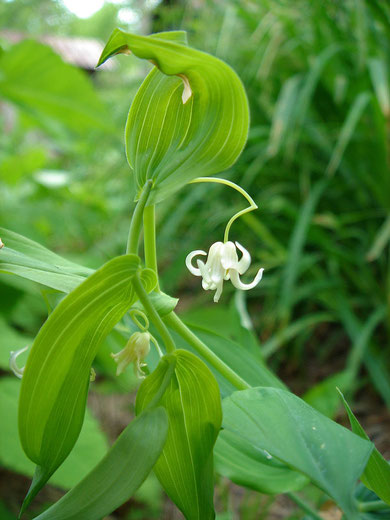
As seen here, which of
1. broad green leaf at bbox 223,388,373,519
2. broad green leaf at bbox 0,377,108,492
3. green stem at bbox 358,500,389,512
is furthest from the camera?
broad green leaf at bbox 0,377,108,492

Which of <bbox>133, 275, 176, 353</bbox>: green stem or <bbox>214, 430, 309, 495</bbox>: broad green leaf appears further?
<bbox>214, 430, 309, 495</bbox>: broad green leaf

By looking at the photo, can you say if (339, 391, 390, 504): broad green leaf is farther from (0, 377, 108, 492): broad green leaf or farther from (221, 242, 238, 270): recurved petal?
(0, 377, 108, 492): broad green leaf

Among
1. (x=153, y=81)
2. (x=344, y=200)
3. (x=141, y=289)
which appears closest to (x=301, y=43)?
(x=344, y=200)

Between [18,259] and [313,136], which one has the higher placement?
[18,259]

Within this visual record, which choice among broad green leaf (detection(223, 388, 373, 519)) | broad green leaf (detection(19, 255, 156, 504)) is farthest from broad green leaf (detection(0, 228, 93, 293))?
broad green leaf (detection(223, 388, 373, 519))

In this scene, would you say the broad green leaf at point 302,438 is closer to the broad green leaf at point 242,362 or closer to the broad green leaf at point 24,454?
the broad green leaf at point 242,362

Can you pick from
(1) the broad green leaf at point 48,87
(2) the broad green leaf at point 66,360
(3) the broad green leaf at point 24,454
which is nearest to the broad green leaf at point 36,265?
(2) the broad green leaf at point 66,360

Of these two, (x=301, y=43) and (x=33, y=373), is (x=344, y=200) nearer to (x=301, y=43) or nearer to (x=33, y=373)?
(x=301, y=43)
